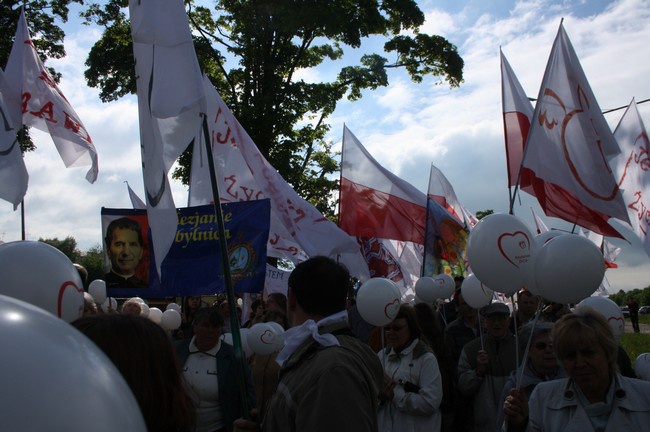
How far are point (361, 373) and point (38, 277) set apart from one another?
4.74 feet

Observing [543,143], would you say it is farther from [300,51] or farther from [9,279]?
[300,51]

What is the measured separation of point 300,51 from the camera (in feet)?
62.0

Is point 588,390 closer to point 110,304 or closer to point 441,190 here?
point 110,304

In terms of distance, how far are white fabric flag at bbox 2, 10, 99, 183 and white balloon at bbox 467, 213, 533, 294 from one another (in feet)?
16.0

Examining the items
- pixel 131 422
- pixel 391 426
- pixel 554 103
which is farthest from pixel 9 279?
pixel 554 103

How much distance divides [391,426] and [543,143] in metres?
2.81

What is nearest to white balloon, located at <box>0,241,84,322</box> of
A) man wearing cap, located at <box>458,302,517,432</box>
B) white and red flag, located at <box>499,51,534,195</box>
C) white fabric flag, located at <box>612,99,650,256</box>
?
man wearing cap, located at <box>458,302,517,432</box>

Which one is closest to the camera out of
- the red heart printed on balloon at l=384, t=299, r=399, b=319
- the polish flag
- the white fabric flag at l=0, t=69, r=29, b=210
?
the red heart printed on balloon at l=384, t=299, r=399, b=319

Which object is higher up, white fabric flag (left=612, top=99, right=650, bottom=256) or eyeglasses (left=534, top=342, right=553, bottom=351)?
white fabric flag (left=612, top=99, right=650, bottom=256)

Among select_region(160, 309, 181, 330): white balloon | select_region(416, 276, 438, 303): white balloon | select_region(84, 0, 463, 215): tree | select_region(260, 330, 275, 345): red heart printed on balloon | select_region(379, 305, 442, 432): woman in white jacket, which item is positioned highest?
select_region(84, 0, 463, 215): tree

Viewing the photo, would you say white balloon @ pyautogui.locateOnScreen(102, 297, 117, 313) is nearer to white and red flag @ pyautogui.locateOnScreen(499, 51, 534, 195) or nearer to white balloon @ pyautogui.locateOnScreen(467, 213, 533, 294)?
white balloon @ pyautogui.locateOnScreen(467, 213, 533, 294)

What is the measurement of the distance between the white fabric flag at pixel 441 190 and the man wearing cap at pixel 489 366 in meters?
7.57

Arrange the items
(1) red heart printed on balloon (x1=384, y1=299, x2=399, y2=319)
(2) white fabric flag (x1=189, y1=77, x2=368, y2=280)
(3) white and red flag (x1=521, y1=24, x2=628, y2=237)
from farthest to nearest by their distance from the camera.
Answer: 1. (2) white fabric flag (x1=189, y1=77, x2=368, y2=280)
2. (3) white and red flag (x1=521, y1=24, x2=628, y2=237)
3. (1) red heart printed on balloon (x1=384, y1=299, x2=399, y2=319)

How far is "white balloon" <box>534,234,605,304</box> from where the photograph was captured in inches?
158
